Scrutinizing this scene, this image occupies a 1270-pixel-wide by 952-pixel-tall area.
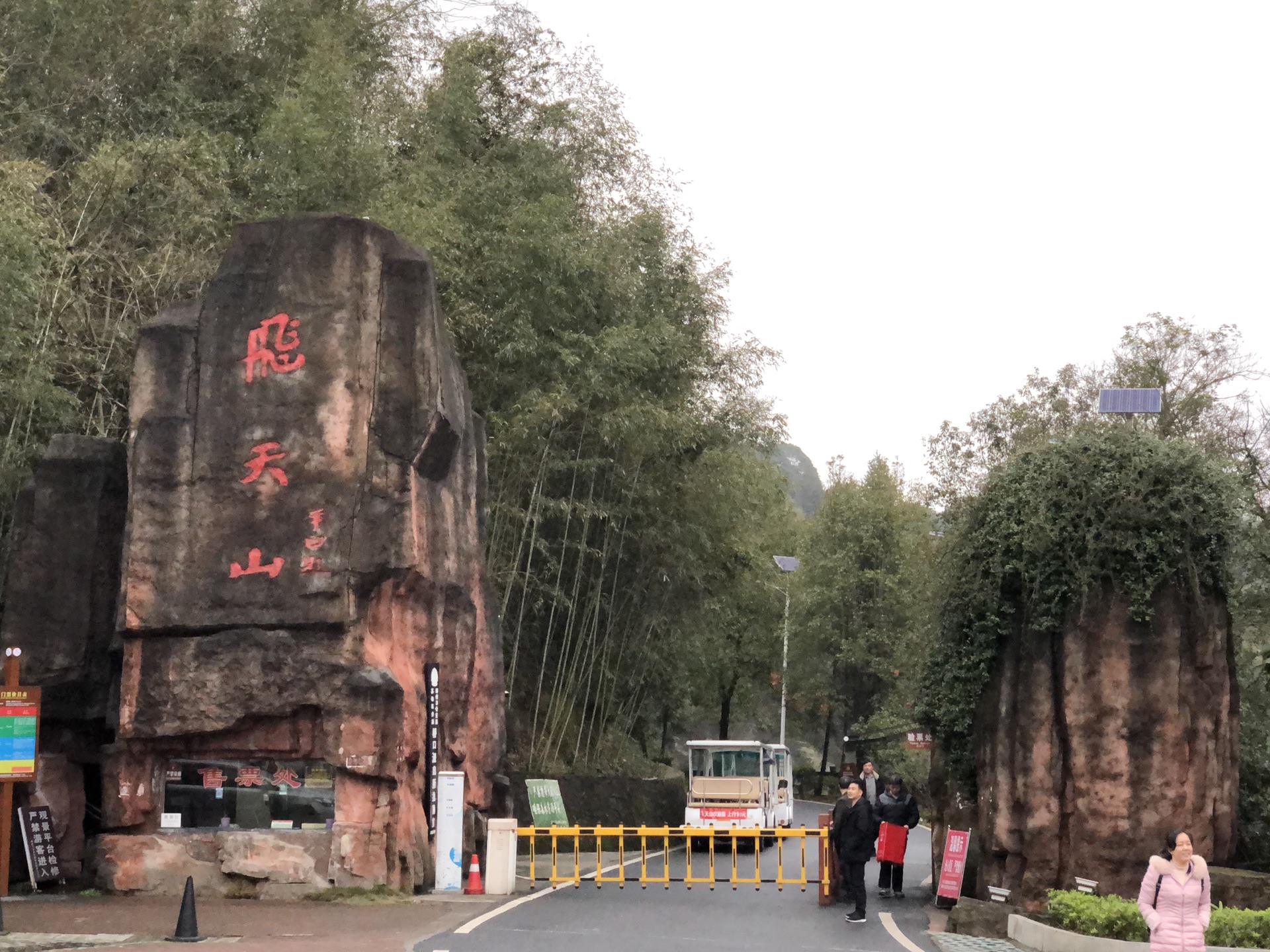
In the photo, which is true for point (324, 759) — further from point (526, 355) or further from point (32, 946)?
point (526, 355)

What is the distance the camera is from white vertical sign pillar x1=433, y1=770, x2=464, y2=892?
667 inches

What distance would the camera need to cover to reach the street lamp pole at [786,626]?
144 ft

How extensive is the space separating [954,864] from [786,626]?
30008 millimetres

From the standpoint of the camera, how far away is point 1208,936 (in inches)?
470

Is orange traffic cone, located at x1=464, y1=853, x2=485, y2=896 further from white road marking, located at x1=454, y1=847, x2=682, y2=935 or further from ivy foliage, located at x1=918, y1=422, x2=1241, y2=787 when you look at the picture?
ivy foliage, located at x1=918, y1=422, x2=1241, y2=787

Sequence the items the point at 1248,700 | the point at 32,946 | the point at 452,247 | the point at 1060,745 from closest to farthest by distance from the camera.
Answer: the point at 32,946
the point at 1060,745
the point at 1248,700
the point at 452,247

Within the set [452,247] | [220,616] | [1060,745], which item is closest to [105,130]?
[452,247]

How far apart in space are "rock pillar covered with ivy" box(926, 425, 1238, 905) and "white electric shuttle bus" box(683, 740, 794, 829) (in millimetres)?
10377

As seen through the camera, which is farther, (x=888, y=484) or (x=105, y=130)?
(x=888, y=484)

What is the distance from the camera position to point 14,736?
15266 millimetres

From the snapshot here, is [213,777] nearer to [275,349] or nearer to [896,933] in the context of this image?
[275,349]

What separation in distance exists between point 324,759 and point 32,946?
454cm

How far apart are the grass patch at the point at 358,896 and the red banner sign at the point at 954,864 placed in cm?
602

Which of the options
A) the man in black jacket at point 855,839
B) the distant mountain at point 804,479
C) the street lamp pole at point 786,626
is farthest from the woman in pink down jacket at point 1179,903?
the distant mountain at point 804,479
